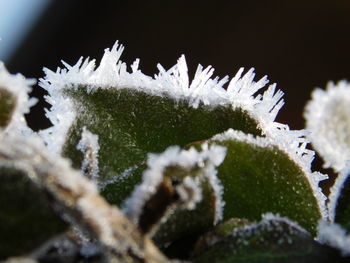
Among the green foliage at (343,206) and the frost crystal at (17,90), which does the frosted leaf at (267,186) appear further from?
the frost crystal at (17,90)

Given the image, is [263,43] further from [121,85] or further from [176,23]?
[121,85]

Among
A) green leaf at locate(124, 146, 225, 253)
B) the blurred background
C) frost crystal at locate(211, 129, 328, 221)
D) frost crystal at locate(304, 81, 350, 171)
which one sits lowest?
green leaf at locate(124, 146, 225, 253)

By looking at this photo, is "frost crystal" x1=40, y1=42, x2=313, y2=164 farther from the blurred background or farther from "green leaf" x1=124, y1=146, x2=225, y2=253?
the blurred background

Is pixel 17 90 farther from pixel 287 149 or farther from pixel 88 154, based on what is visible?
pixel 287 149

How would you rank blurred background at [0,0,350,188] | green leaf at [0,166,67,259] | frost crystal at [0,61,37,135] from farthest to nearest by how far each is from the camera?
blurred background at [0,0,350,188] → frost crystal at [0,61,37,135] → green leaf at [0,166,67,259]

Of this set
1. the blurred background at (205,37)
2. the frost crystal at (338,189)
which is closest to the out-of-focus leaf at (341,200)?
the frost crystal at (338,189)

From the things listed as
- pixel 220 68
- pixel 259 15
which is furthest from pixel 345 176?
pixel 259 15

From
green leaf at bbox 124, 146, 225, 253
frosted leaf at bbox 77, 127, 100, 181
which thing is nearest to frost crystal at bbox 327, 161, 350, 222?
green leaf at bbox 124, 146, 225, 253
